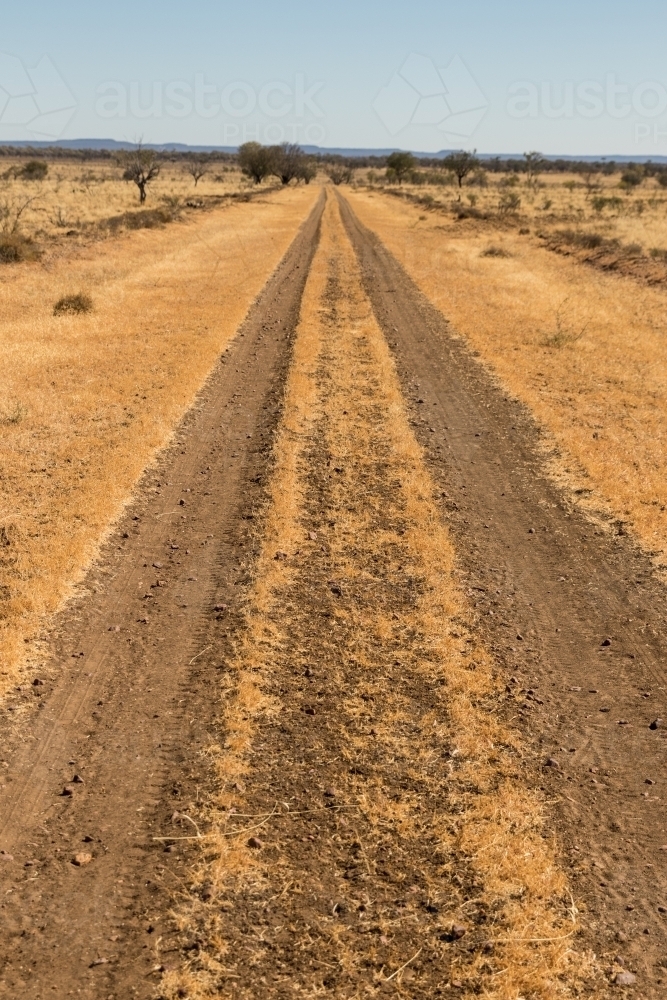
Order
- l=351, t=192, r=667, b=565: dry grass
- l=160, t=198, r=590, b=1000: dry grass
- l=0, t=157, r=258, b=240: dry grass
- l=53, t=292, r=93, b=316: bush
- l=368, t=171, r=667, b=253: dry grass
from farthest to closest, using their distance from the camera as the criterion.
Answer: l=368, t=171, r=667, b=253: dry grass < l=0, t=157, r=258, b=240: dry grass < l=53, t=292, r=93, b=316: bush < l=351, t=192, r=667, b=565: dry grass < l=160, t=198, r=590, b=1000: dry grass

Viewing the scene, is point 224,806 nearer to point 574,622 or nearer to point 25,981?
point 25,981

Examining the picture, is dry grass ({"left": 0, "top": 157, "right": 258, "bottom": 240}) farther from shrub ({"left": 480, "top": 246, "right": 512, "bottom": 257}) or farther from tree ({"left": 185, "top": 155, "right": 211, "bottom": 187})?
shrub ({"left": 480, "top": 246, "right": 512, "bottom": 257})

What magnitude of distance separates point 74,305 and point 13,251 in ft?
28.2

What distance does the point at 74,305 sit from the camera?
63.4 ft

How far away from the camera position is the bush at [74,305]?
19234mm

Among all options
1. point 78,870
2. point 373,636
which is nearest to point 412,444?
point 373,636

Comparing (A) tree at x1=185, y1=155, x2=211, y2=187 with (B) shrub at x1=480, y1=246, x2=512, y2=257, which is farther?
(A) tree at x1=185, y1=155, x2=211, y2=187

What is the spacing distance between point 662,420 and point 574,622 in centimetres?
711

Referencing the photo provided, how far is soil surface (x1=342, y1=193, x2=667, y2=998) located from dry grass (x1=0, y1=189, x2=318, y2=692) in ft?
14.1

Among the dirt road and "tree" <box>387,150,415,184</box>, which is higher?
"tree" <box>387,150,415,184</box>

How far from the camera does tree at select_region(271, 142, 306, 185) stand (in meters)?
95.4

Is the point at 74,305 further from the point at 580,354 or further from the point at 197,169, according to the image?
the point at 197,169

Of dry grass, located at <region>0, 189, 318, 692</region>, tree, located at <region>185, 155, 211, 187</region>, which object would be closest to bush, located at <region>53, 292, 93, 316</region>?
dry grass, located at <region>0, 189, 318, 692</region>

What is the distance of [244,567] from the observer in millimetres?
7871
